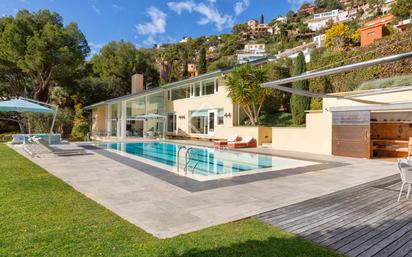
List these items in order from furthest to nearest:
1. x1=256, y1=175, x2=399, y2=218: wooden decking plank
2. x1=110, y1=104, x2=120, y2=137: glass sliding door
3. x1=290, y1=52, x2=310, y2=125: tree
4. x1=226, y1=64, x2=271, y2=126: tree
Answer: x1=110, y1=104, x2=120, y2=137: glass sliding door, x1=290, y1=52, x2=310, y2=125: tree, x1=226, y1=64, x2=271, y2=126: tree, x1=256, y1=175, x2=399, y2=218: wooden decking plank

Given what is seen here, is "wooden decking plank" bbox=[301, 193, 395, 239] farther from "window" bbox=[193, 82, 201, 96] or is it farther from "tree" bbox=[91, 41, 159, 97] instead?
"tree" bbox=[91, 41, 159, 97]

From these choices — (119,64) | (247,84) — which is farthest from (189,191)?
(119,64)

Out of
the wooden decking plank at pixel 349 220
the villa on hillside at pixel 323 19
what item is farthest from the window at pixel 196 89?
the villa on hillside at pixel 323 19

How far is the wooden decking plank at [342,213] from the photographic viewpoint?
443cm

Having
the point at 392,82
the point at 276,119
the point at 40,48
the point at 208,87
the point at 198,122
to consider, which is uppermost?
the point at 40,48

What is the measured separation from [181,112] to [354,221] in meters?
23.6

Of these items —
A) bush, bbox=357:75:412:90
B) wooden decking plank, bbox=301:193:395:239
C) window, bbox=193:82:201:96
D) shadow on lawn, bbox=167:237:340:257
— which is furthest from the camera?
window, bbox=193:82:201:96

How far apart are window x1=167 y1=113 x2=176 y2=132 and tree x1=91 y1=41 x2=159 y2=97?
12819mm

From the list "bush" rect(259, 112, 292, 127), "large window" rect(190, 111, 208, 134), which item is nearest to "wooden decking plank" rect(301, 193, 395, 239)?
"bush" rect(259, 112, 292, 127)

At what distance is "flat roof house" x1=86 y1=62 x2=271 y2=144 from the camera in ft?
74.2

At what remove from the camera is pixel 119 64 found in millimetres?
38906

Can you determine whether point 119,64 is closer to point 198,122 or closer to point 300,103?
point 198,122

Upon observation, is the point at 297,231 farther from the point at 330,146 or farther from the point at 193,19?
the point at 193,19

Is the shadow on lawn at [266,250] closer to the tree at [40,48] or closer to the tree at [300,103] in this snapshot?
the tree at [300,103]
